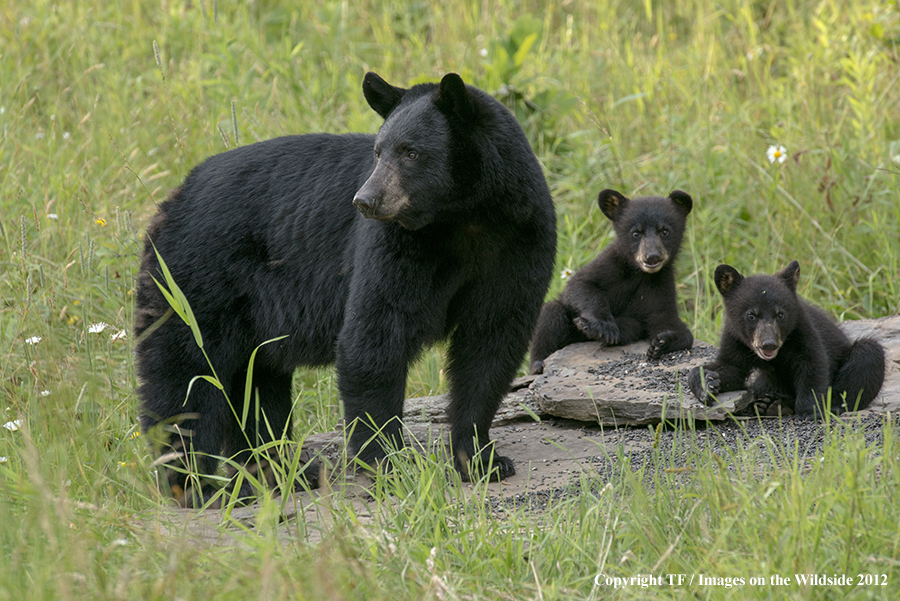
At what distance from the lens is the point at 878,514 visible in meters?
2.60

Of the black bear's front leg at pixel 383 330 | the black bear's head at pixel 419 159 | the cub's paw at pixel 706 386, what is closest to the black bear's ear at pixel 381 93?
the black bear's head at pixel 419 159

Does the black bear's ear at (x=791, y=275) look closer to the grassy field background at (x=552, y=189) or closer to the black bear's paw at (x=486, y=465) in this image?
the grassy field background at (x=552, y=189)

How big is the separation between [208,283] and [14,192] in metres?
2.41

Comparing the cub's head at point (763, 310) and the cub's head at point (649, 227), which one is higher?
the cub's head at point (649, 227)

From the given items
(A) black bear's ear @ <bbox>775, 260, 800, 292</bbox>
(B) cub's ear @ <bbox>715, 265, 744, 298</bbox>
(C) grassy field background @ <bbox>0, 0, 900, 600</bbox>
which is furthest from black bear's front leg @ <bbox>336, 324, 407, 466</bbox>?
(A) black bear's ear @ <bbox>775, 260, 800, 292</bbox>

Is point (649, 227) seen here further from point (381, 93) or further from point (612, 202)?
point (381, 93)

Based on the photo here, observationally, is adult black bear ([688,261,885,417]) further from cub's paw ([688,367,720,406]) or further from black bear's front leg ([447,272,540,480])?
black bear's front leg ([447,272,540,480])

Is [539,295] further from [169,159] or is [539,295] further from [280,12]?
[280,12]

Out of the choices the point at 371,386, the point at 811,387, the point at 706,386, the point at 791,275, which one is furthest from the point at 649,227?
the point at 371,386

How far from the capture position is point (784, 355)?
4.16 metres

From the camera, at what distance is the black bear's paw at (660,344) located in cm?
471

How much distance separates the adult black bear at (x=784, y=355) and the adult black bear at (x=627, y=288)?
1.96 feet

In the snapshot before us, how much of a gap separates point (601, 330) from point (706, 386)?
2.91ft

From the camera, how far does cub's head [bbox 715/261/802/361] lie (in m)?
3.98
